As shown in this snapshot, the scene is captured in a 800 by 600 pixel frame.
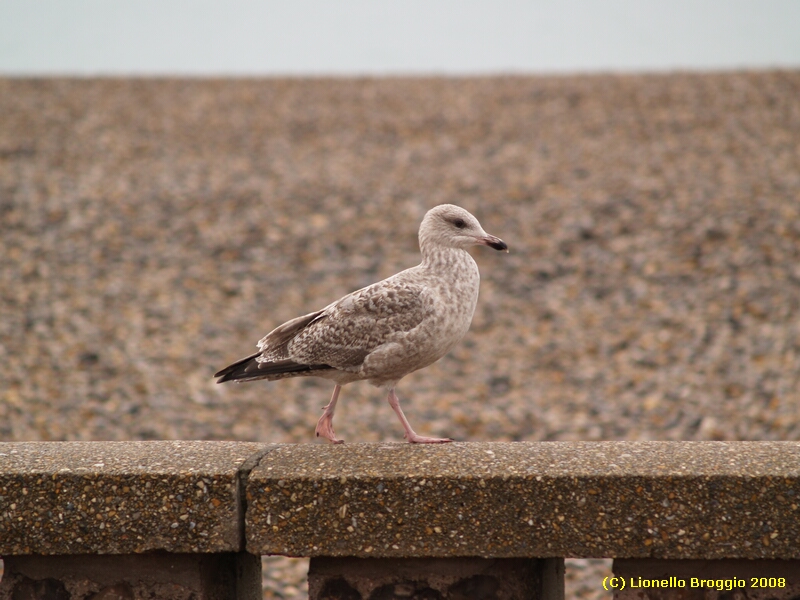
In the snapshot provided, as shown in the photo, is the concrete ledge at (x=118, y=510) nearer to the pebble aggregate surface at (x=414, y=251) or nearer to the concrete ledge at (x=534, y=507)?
the concrete ledge at (x=534, y=507)

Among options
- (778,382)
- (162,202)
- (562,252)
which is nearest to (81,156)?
(162,202)

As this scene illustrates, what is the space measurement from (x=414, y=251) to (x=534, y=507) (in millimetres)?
8505

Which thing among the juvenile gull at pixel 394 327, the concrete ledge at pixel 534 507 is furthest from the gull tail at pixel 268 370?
the concrete ledge at pixel 534 507

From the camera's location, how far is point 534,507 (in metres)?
2.57

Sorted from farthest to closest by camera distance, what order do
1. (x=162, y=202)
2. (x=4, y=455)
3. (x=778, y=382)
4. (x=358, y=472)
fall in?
(x=162, y=202) → (x=778, y=382) → (x=4, y=455) → (x=358, y=472)

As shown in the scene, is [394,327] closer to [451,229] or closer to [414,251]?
[451,229]

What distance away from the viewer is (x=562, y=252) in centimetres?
1093

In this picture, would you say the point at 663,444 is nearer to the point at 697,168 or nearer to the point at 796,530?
the point at 796,530

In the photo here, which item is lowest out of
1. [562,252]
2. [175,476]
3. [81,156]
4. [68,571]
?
[68,571]

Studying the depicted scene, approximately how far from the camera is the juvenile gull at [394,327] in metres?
3.15

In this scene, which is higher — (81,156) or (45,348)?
(81,156)

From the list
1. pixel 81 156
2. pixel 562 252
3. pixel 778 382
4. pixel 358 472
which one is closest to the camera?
pixel 358 472

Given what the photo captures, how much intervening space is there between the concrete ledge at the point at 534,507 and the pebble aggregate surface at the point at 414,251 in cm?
336

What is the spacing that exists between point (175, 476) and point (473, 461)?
0.98 m
